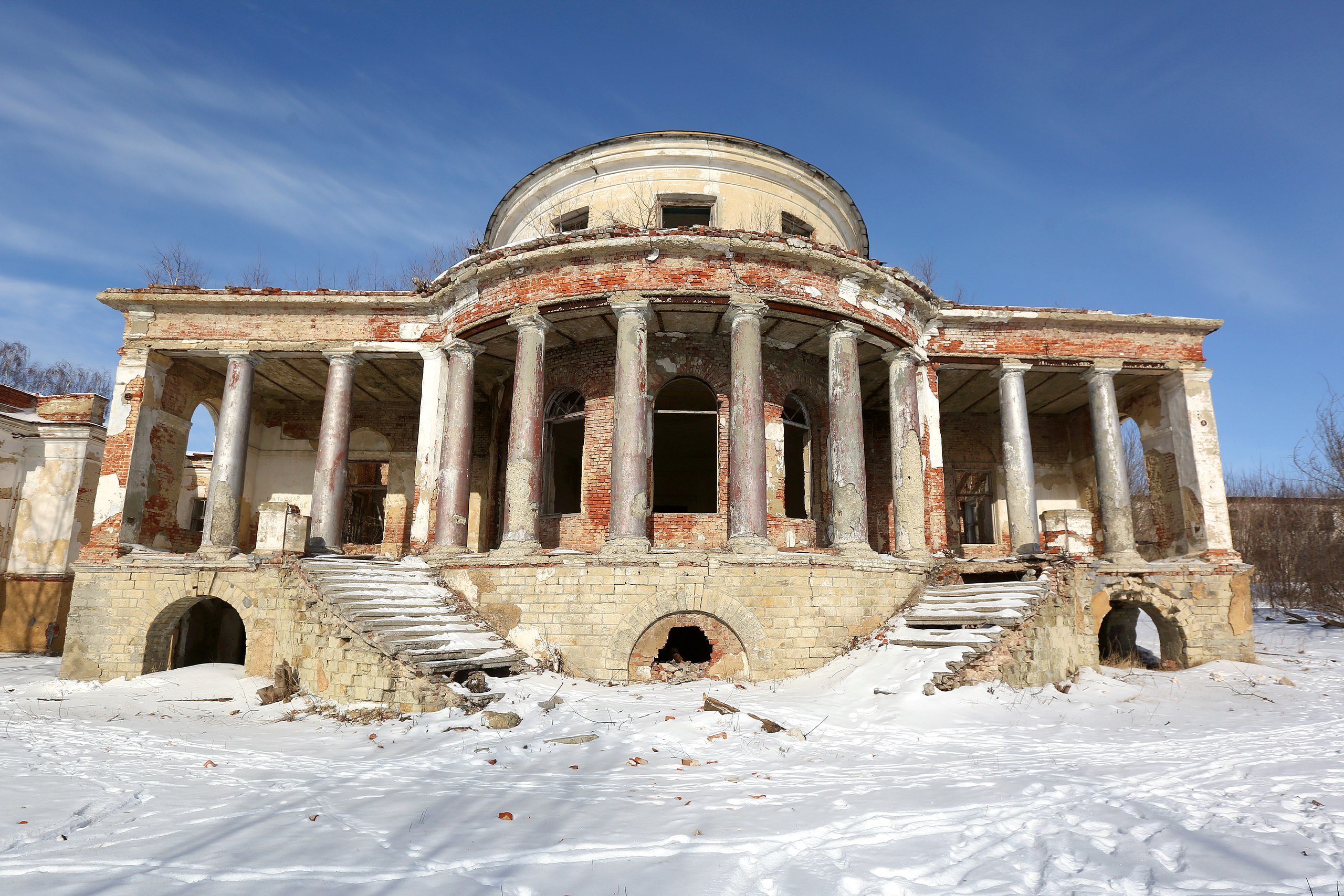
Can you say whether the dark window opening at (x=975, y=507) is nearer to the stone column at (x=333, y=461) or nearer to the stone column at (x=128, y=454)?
the stone column at (x=333, y=461)

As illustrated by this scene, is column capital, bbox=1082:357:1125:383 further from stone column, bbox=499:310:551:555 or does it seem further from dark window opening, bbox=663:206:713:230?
stone column, bbox=499:310:551:555

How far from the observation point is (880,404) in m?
18.5

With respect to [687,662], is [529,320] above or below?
above

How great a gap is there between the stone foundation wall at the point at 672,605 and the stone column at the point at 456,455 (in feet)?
5.39

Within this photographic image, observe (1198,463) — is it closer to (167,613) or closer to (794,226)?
(794,226)

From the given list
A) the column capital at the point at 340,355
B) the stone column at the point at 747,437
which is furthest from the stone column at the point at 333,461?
the stone column at the point at 747,437

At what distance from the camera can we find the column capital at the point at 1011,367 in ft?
49.7

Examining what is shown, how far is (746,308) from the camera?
12.2m

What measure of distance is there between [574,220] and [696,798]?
44.0 ft

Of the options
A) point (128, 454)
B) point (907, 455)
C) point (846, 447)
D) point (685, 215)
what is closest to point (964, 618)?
point (846, 447)

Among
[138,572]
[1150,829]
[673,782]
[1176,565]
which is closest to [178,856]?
[673,782]

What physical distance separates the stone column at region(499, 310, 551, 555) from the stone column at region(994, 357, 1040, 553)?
905 centimetres

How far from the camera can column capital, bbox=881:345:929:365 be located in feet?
45.8

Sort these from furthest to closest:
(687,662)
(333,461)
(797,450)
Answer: (797,450)
(333,461)
(687,662)
